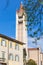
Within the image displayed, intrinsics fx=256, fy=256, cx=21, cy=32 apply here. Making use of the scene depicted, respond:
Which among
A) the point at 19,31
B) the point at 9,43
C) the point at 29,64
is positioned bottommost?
the point at 29,64

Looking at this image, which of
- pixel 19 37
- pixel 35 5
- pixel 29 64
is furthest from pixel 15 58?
pixel 35 5

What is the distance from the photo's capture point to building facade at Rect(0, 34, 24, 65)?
4818cm

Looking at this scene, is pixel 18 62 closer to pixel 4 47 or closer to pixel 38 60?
pixel 4 47

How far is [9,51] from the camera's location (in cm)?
5072

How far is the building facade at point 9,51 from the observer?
48.2 m

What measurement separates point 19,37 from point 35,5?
220 feet

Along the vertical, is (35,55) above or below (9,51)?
above

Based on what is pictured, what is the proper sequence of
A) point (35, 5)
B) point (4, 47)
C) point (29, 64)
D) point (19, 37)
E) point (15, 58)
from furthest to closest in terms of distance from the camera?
1. point (19, 37)
2. point (29, 64)
3. point (15, 58)
4. point (4, 47)
5. point (35, 5)

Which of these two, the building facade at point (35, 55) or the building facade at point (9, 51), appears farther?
the building facade at point (35, 55)

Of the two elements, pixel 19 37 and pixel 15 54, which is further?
pixel 19 37

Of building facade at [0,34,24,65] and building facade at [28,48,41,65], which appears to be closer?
building facade at [0,34,24,65]

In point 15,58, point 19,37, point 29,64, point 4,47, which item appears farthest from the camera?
point 19,37

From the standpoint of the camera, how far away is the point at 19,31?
77.0 m

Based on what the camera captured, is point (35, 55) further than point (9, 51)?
Yes
